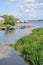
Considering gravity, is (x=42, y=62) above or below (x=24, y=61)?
above

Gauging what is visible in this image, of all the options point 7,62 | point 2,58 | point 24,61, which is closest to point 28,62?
point 24,61

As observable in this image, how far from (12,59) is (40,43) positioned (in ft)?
10.6

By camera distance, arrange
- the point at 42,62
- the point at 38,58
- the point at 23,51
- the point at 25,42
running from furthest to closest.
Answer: the point at 25,42 < the point at 23,51 < the point at 38,58 < the point at 42,62

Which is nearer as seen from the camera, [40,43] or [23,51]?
[40,43]

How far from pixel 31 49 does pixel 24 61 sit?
1.33m

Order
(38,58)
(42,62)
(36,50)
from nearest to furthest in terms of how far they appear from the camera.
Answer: (42,62), (38,58), (36,50)

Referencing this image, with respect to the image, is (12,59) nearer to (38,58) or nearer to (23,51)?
(23,51)

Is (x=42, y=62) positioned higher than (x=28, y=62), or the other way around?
(x=42, y=62)

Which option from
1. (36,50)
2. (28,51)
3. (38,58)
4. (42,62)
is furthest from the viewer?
(28,51)

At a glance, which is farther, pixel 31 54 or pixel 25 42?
pixel 25 42

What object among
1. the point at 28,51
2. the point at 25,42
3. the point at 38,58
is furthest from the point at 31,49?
the point at 25,42

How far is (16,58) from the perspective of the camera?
68.8 feet

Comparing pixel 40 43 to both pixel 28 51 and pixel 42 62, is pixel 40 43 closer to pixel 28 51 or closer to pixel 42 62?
pixel 28 51

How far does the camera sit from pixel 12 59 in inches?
806
